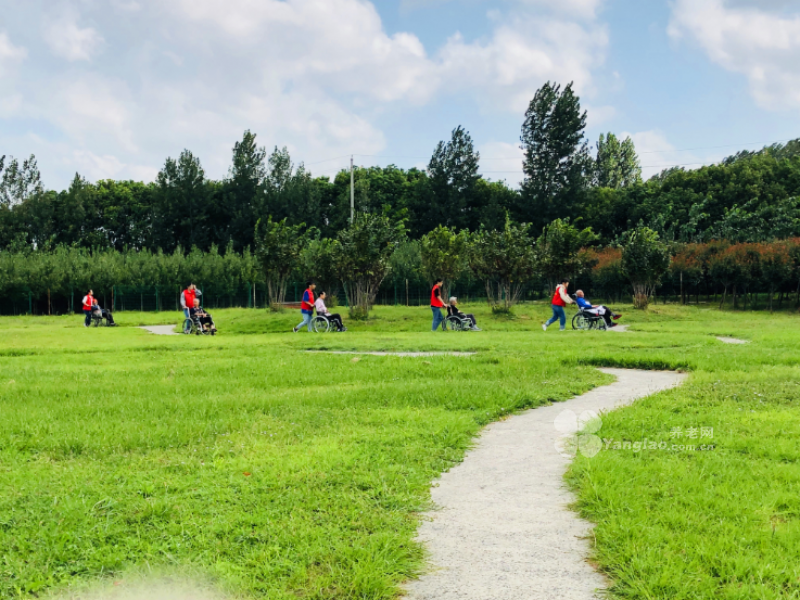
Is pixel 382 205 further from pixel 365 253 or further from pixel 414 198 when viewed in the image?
pixel 365 253

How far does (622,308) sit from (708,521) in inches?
1021

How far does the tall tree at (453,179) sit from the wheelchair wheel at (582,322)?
39998mm

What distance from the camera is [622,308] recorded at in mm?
28453

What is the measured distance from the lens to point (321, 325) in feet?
66.4

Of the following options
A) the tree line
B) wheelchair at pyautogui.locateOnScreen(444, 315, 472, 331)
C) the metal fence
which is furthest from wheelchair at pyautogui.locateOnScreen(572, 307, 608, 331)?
the tree line

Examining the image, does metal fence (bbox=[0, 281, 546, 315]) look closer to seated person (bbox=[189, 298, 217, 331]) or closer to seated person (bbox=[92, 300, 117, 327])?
seated person (bbox=[92, 300, 117, 327])

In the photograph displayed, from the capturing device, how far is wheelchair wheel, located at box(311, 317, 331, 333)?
20.0 m

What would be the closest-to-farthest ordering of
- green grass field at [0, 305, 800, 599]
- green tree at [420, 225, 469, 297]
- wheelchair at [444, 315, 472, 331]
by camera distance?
green grass field at [0, 305, 800, 599], wheelchair at [444, 315, 472, 331], green tree at [420, 225, 469, 297]

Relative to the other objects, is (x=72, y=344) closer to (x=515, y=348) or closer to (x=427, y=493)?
(x=515, y=348)

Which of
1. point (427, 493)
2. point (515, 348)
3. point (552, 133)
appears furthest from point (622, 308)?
point (552, 133)

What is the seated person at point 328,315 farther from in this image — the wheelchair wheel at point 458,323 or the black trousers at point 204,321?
the black trousers at point 204,321

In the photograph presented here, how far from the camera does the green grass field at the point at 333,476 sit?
3.26 metres

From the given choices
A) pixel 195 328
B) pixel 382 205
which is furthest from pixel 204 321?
pixel 382 205

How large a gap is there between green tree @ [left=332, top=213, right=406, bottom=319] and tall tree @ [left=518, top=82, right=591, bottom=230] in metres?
35.5
